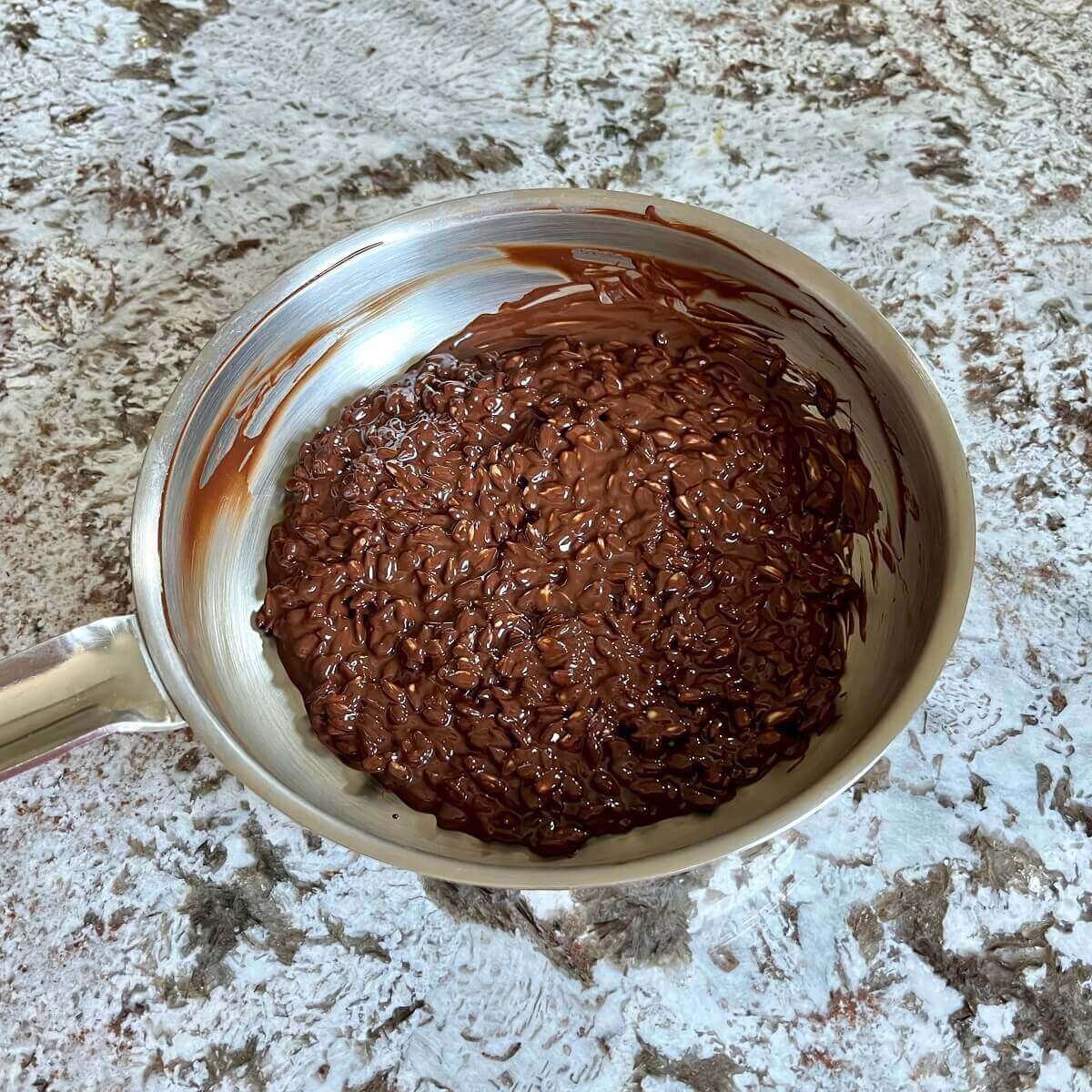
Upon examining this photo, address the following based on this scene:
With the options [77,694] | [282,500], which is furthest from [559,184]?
[77,694]

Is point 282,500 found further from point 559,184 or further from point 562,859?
point 559,184

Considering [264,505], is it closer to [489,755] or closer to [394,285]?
[394,285]

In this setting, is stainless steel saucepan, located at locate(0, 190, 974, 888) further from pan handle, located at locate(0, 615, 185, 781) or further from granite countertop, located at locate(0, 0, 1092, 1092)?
granite countertop, located at locate(0, 0, 1092, 1092)

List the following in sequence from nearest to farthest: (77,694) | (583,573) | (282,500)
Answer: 1. (77,694)
2. (583,573)
3. (282,500)

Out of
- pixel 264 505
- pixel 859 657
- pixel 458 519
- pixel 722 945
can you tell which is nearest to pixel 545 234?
pixel 458 519

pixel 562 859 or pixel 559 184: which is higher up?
pixel 559 184

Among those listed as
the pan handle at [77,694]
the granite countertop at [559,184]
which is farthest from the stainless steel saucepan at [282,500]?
the granite countertop at [559,184]

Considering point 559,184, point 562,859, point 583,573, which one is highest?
point 559,184
